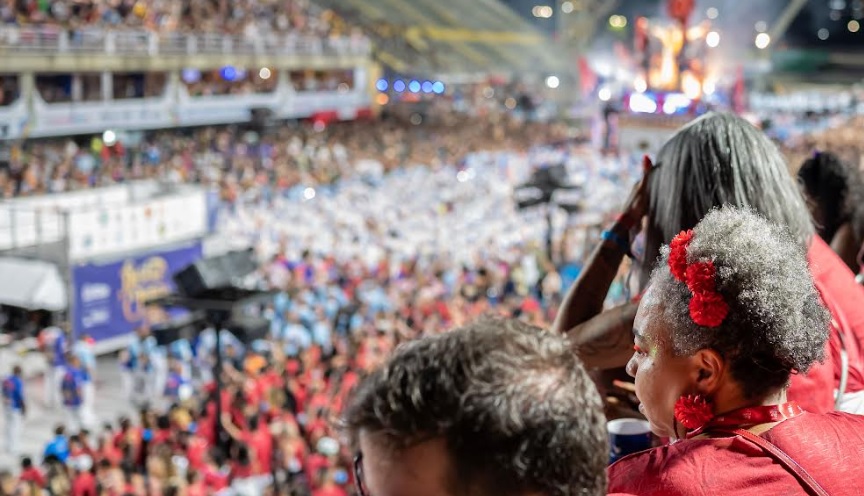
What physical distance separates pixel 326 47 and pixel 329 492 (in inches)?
1103

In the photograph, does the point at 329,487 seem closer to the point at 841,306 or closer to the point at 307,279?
the point at 841,306

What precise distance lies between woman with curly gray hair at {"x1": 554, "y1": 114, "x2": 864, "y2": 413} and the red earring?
20.6 inches

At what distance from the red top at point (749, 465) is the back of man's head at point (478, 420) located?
0.40 m

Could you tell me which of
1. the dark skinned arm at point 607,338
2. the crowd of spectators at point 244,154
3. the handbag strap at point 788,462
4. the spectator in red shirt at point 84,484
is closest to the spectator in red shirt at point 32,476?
the spectator in red shirt at point 84,484

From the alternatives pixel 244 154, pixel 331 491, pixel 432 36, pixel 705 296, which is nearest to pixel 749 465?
pixel 705 296

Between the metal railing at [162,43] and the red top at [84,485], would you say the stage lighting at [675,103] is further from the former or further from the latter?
the red top at [84,485]

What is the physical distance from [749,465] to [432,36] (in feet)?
139

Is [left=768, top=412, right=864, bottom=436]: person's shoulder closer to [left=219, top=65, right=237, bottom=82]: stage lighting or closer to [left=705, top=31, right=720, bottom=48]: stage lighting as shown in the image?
[left=219, top=65, right=237, bottom=82]: stage lighting

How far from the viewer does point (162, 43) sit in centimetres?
2580

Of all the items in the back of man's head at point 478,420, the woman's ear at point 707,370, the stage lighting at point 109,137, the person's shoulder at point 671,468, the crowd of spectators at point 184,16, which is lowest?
the stage lighting at point 109,137

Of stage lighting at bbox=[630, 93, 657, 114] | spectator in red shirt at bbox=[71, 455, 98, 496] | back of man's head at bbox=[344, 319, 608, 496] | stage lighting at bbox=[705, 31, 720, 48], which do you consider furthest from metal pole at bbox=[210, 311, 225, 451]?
stage lighting at bbox=[705, 31, 720, 48]

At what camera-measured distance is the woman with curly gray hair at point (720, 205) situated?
2271 millimetres

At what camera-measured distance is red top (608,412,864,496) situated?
5.26 feet

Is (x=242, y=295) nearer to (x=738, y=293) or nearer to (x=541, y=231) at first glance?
(x=738, y=293)
